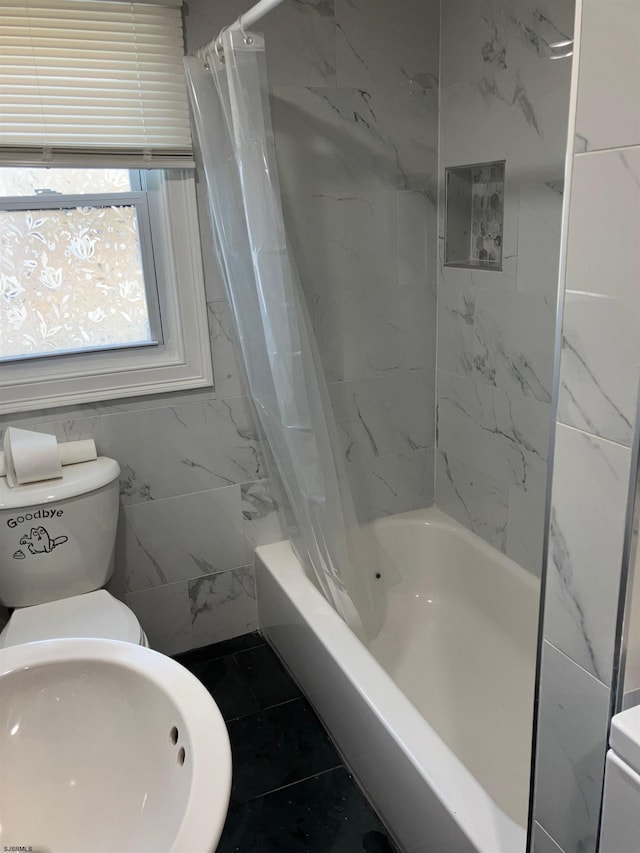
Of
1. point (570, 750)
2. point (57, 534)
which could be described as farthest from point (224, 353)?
point (570, 750)

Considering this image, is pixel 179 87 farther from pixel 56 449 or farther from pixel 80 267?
pixel 56 449

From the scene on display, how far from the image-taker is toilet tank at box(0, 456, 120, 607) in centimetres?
182

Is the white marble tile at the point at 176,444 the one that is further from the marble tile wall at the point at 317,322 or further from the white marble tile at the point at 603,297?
the white marble tile at the point at 603,297

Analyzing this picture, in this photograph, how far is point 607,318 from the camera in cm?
88

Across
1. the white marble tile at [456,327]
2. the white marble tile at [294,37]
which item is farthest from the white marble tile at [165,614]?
the white marble tile at [294,37]

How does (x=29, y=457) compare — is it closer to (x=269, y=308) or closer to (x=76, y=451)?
(x=76, y=451)

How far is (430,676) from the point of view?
2234 millimetres

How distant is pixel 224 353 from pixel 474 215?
0.95 metres

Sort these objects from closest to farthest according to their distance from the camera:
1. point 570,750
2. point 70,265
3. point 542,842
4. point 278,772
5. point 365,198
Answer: point 570,750 < point 542,842 < point 278,772 < point 70,265 < point 365,198

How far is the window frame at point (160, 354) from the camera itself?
6.50 feet

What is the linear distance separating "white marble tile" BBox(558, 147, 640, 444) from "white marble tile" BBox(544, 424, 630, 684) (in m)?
0.04

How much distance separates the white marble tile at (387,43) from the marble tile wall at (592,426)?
4.71 feet

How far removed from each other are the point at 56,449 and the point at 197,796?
1.26 m

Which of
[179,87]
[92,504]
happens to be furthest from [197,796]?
[179,87]
